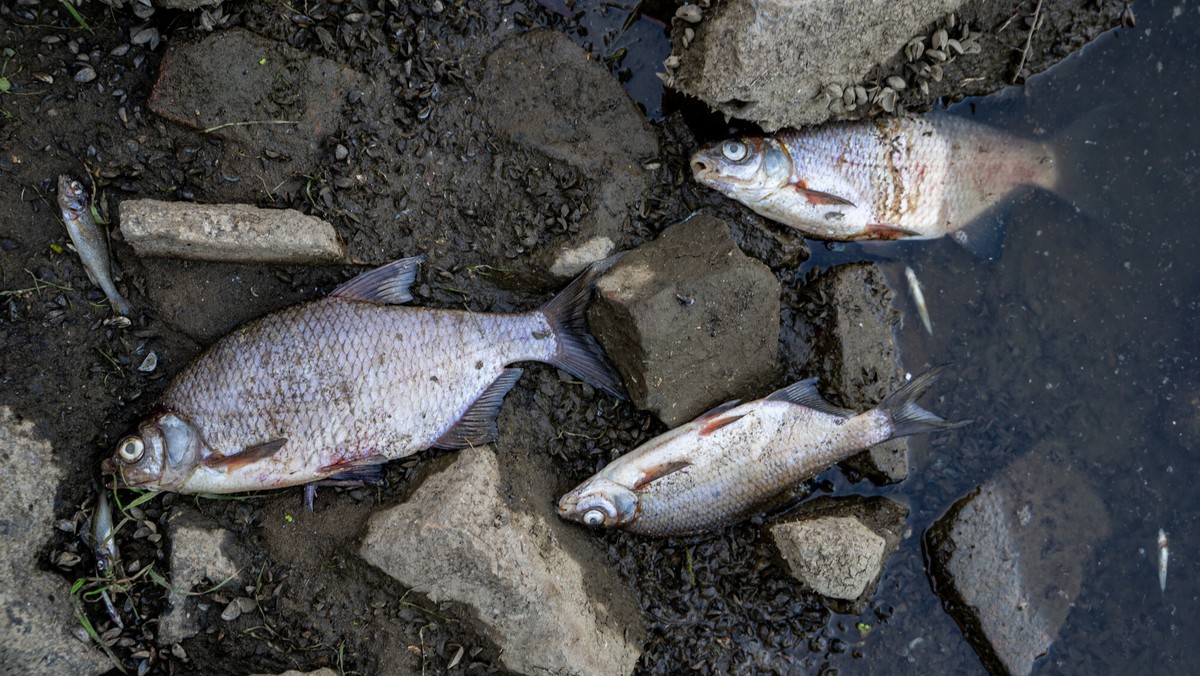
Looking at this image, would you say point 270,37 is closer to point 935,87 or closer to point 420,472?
point 420,472

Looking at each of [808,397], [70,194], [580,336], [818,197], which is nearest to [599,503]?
[580,336]

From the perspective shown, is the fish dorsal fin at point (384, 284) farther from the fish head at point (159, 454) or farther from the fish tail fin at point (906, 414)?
the fish tail fin at point (906, 414)

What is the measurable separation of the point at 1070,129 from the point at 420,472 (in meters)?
4.14

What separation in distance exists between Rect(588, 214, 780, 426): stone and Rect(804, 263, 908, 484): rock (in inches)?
14.1

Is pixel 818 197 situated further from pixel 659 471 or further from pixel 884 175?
pixel 659 471

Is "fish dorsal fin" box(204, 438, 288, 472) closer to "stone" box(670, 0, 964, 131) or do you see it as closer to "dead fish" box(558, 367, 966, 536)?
"dead fish" box(558, 367, 966, 536)

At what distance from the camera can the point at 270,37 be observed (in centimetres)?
363

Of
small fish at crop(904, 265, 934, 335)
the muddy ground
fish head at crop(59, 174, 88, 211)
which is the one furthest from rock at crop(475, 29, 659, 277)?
fish head at crop(59, 174, 88, 211)

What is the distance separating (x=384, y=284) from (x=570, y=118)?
50.3 inches

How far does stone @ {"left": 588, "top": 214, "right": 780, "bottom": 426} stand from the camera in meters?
3.62

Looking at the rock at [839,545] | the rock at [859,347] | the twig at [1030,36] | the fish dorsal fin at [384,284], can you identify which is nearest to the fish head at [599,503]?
the rock at [839,545]

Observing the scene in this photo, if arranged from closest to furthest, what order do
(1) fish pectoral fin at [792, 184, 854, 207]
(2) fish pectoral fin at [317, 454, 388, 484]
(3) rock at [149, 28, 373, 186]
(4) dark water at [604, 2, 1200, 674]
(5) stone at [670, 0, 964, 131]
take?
(5) stone at [670, 0, 964, 131] < (3) rock at [149, 28, 373, 186] < (2) fish pectoral fin at [317, 454, 388, 484] < (1) fish pectoral fin at [792, 184, 854, 207] < (4) dark water at [604, 2, 1200, 674]

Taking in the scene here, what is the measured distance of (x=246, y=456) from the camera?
3.63 metres

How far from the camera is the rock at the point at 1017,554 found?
13.6ft
